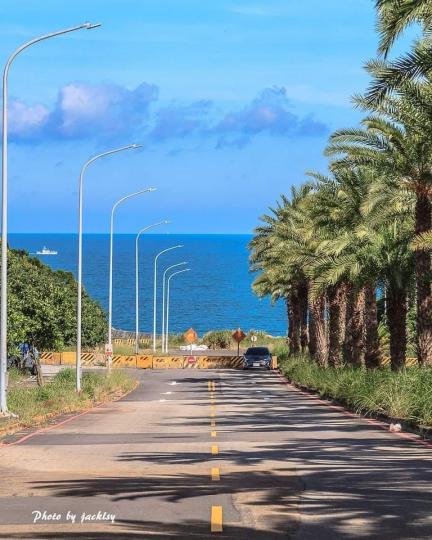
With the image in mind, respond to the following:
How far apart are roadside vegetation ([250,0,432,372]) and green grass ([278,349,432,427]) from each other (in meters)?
0.15

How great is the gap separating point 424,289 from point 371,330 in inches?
303

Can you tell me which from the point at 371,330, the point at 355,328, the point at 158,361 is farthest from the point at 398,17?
the point at 158,361

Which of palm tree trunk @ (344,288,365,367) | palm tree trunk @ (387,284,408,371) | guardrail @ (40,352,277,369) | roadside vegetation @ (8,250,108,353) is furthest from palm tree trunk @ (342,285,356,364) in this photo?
guardrail @ (40,352,277,369)

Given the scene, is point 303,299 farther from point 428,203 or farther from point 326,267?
point 428,203

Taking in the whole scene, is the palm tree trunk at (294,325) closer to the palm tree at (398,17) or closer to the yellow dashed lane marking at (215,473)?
the palm tree at (398,17)

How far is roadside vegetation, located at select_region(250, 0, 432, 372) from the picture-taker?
71.0 feet

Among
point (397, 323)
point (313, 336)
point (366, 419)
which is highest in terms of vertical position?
point (313, 336)

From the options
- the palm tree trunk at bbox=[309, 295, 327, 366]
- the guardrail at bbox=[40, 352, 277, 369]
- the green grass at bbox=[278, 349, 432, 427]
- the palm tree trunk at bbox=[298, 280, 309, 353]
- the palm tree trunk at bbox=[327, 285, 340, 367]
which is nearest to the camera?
the green grass at bbox=[278, 349, 432, 427]

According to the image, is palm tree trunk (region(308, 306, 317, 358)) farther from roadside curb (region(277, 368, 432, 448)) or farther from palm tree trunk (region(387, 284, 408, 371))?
palm tree trunk (region(387, 284, 408, 371))

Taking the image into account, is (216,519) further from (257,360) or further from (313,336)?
(257,360)

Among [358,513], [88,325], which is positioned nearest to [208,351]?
[88,325]

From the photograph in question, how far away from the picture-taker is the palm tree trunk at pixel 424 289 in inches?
1148

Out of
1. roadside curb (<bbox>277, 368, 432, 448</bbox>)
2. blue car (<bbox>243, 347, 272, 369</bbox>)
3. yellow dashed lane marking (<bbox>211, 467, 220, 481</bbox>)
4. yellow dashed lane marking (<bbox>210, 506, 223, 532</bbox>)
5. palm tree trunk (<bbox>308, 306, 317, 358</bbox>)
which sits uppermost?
palm tree trunk (<bbox>308, 306, 317, 358</bbox>)

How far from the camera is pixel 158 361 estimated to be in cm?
8025
